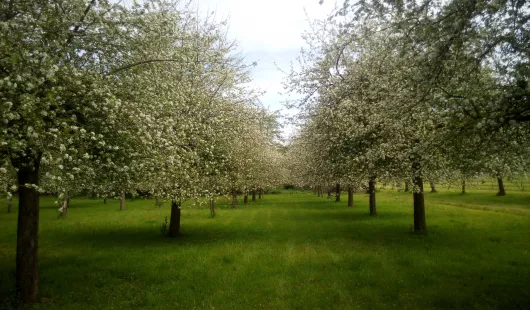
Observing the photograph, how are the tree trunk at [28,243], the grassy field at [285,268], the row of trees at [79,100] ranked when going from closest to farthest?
1. the row of trees at [79,100]
2. the tree trunk at [28,243]
3. the grassy field at [285,268]

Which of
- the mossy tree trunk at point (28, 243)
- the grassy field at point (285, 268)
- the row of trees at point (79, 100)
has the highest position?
the row of trees at point (79, 100)

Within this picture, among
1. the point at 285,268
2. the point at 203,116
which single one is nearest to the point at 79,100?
the point at 203,116

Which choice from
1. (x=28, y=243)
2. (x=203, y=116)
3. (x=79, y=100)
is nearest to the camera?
(x=79, y=100)

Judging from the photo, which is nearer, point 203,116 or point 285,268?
point 285,268

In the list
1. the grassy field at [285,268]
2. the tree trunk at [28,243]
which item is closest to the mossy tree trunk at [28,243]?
the tree trunk at [28,243]

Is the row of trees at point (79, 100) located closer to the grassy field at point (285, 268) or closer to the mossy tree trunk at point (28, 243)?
the mossy tree trunk at point (28, 243)

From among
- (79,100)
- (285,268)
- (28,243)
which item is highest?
(79,100)

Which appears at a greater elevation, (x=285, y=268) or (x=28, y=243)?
(x=28, y=243)

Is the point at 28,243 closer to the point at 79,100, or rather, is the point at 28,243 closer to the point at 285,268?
the point at 79,100

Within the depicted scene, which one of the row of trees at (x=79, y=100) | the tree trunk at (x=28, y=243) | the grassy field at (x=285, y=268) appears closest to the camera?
the row of trees at (x=79, y=100)

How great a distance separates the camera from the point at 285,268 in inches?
620

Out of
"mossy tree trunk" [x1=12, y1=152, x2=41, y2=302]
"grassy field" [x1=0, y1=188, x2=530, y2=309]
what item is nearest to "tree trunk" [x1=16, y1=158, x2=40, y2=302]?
"mossy tree trunk" [x1=12, y1=152, x2=41, y2=302]

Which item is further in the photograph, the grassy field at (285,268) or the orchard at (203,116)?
the grassy field at (285,268)

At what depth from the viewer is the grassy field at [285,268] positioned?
39.5 feet
